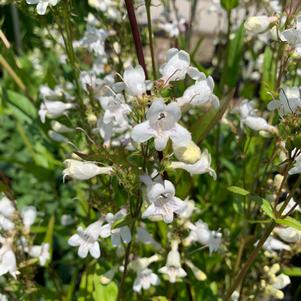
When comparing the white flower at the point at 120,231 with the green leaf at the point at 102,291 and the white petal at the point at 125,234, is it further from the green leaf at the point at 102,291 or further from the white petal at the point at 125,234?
the green leaf at the point at 102,291

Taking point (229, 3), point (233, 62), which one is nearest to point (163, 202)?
point (229, 3)

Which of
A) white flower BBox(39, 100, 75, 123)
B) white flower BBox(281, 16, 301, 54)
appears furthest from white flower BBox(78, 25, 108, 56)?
white flower BBox(281, 16, 301, 54)

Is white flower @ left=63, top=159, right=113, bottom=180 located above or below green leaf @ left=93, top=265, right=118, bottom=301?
above

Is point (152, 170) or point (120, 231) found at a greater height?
point (152, 170)

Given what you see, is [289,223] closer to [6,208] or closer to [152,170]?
[152,170]

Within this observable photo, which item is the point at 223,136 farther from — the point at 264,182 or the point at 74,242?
the point at 74,242

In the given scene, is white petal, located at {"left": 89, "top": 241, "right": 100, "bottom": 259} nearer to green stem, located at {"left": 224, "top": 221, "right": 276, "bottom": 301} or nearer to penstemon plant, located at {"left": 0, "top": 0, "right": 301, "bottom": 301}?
penstemon plant, located at {"left": 0, "top": 0, "right": 301, "bottom": 301}
